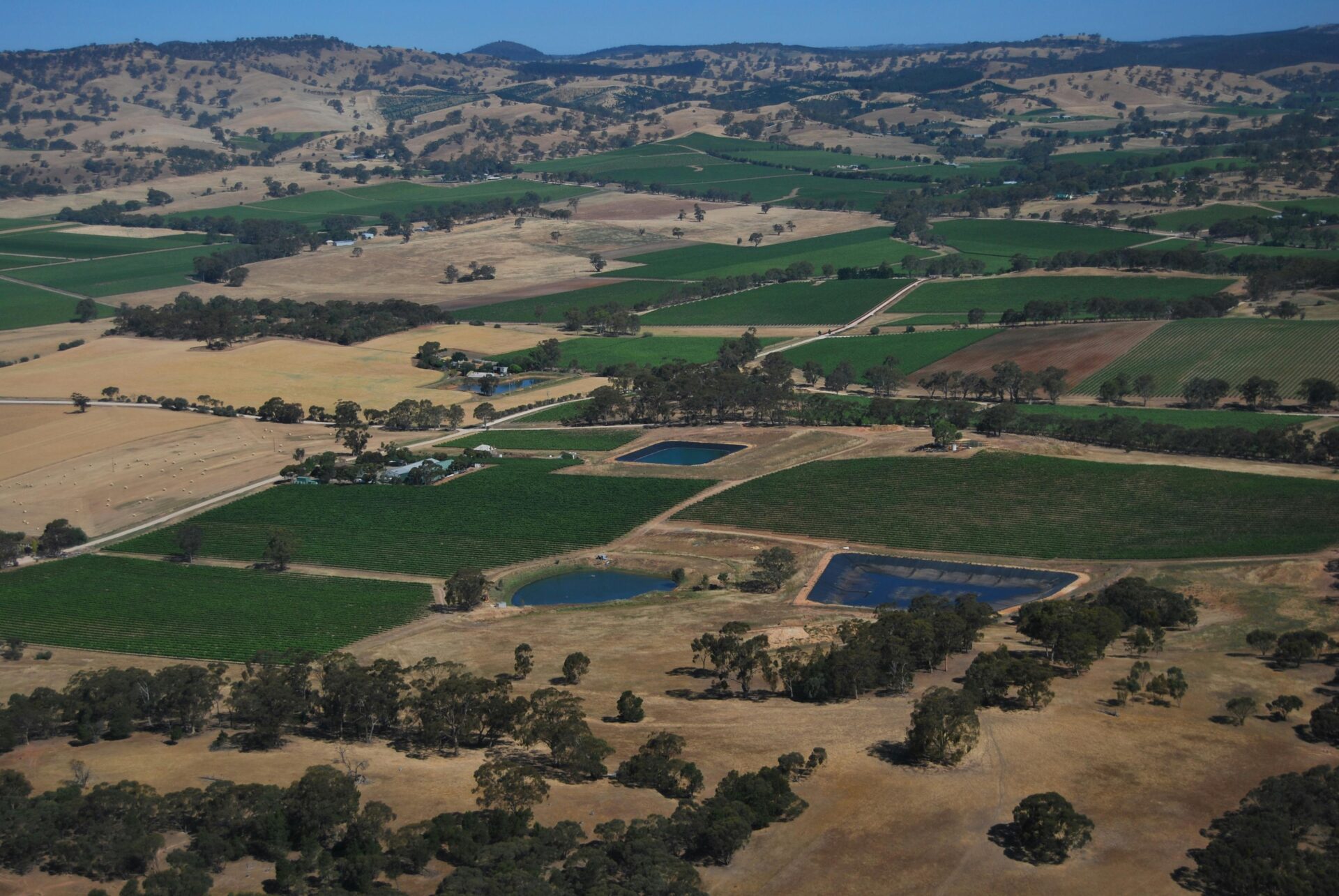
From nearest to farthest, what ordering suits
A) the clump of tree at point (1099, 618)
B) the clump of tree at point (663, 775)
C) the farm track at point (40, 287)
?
the clump of tree at point (663, 775) < the clump of tree at point (1099, 618) < the farm track at point (40, 287)

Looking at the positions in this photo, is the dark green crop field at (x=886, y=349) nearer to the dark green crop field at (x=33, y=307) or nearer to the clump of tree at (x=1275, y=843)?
the clump of tree at (x=1275, y=843)

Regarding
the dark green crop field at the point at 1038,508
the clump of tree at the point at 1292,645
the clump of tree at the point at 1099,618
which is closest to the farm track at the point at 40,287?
the dark green crop field at the point at 1038,508

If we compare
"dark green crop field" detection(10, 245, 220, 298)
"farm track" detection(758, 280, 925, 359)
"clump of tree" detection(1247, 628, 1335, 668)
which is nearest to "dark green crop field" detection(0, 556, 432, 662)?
"clump of tree" detection(1247, 628, 1335, 668)

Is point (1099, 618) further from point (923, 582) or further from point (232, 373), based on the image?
point (232, 373)

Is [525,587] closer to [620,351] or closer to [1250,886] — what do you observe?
[1250,886]

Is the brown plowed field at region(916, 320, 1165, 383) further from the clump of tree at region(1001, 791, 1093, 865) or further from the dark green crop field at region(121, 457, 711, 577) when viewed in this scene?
the clump of tree at region(1001, 791, 1093, 865)
